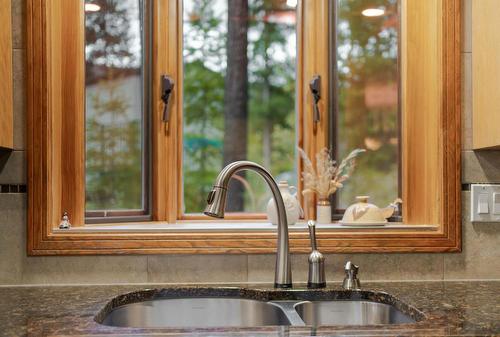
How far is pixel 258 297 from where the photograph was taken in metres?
1.80

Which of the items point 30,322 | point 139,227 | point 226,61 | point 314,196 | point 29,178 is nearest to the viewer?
point 30,322

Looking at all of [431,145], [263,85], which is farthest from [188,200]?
[431,145]

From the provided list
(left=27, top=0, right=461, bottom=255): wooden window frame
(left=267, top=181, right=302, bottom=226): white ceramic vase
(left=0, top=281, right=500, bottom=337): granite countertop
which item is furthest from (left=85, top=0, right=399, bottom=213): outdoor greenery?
(left=0, top=281, right=500, bottom=337): granite countertop

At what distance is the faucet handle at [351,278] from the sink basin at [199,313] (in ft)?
0.74

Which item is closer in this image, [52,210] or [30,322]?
[30,322]

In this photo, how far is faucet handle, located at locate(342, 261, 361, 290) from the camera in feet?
5.93

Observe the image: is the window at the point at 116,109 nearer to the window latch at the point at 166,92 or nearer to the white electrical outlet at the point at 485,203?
the window latch at the point at 166,92

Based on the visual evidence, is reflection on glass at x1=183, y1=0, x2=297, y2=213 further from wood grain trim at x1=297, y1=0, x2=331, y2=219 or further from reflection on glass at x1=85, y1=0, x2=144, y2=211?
reflection on glass at x1=85, y1=0, x2=144, y2=211

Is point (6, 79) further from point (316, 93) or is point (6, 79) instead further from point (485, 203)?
point (485, 203)

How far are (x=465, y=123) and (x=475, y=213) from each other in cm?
28

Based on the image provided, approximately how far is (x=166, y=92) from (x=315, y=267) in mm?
815

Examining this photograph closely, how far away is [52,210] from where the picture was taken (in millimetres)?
1932

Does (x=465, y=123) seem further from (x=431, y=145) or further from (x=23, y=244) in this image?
(x=23, y=244)

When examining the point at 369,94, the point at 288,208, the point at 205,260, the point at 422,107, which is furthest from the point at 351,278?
the point at 369,94
